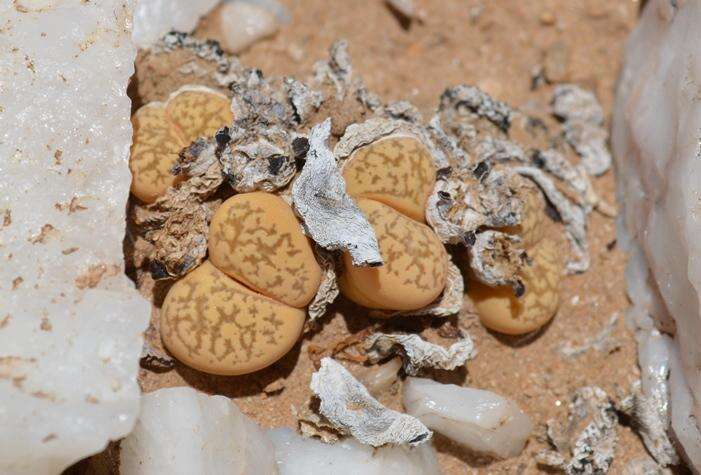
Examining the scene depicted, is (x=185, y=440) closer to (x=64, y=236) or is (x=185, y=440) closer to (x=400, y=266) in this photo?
(x=64, y=236)

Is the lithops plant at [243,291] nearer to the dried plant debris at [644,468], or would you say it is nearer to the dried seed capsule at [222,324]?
the dried seed capsule at [222,324]

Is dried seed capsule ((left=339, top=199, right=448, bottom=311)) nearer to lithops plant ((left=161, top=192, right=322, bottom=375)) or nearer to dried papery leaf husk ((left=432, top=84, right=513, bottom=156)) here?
lithops plant ((left=161, top=192, right=322, bottom=375))

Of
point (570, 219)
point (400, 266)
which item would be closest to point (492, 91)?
point (570, 219)

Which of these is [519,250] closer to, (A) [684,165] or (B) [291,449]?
(A) [684,165]

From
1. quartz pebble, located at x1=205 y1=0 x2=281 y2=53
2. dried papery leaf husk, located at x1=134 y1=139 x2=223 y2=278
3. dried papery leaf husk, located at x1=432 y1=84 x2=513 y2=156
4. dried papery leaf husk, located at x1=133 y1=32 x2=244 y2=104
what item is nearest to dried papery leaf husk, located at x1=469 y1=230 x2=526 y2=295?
dried papery leaf husk, located at x1=432 y1=84 x2=513 y2=156

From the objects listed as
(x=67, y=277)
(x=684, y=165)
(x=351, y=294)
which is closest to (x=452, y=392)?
(x=351, y=294)
